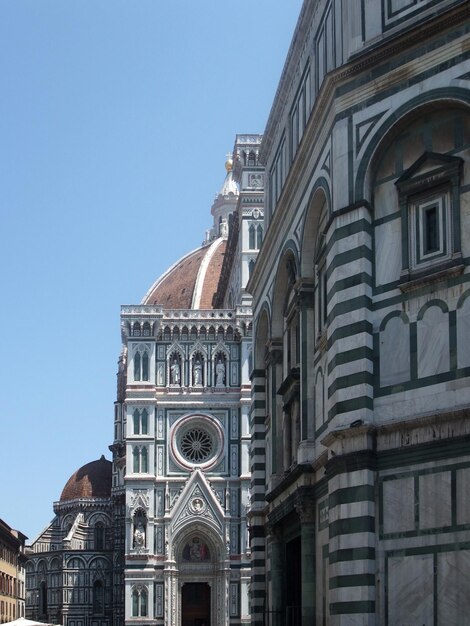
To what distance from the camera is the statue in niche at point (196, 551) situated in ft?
240

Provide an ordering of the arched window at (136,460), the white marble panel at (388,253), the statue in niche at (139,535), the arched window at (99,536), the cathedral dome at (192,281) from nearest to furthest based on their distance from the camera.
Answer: the white marble panel at (388,253), the statue in niche at (139,535), the arched window at (136,460), the arched window at (99,536), the cathedral dome at (192,281)

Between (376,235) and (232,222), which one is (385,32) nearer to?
(376,235)

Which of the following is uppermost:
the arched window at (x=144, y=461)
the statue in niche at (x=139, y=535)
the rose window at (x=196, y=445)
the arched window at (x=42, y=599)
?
the rose window at (x=196, y=445)

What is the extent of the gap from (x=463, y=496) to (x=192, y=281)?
92414 mm

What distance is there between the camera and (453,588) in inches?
692

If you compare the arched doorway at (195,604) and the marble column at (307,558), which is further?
the arched doorway at (195,604)

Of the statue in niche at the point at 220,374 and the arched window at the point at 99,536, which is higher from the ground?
the statue in niche at the point at 220,374

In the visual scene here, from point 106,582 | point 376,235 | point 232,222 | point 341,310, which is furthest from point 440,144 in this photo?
point 106,582

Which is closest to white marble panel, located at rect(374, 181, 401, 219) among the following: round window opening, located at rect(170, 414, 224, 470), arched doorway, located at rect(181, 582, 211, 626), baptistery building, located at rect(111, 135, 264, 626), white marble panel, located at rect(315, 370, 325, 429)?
white marble panel, located at rect(315, 370, 325, 429)

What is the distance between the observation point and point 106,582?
323 ft

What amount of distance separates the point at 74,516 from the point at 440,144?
292ft

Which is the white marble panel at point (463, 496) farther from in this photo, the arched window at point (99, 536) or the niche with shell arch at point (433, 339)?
the arched window at point (99, 536)

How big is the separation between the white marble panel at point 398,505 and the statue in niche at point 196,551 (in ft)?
182

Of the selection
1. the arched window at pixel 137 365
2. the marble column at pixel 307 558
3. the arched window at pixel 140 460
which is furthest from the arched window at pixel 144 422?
the marble column at pixel 307 558
